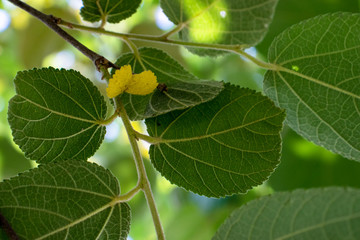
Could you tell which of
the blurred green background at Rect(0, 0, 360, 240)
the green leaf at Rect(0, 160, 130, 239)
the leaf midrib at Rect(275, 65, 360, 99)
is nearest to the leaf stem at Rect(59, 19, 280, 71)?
the leaf midrib at Rect(275, 65, 360, 99)

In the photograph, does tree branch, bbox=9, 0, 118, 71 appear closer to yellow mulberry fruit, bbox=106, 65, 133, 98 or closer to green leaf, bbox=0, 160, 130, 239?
yellow mulberry fruit, bbox=106, 65, 133, 98

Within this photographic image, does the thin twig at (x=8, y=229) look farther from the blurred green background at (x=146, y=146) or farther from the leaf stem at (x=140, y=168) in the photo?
the blurred green background at (x=146, y=146)

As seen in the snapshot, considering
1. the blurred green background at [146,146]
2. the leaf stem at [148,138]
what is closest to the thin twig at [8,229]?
the leaf stem at [148,138]

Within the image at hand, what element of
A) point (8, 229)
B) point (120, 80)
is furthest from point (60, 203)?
point (120, 80)

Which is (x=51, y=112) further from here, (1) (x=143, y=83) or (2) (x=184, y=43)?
(2) (x=184, y=43)

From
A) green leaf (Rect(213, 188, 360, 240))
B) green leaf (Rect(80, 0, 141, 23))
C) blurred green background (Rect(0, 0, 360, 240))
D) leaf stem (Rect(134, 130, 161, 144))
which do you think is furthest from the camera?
blurred green background (Rect(0, 0, 360, 240))

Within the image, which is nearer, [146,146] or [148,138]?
[148,138]

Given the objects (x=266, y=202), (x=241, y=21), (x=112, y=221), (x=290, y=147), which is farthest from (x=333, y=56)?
(x=290, y=147)
